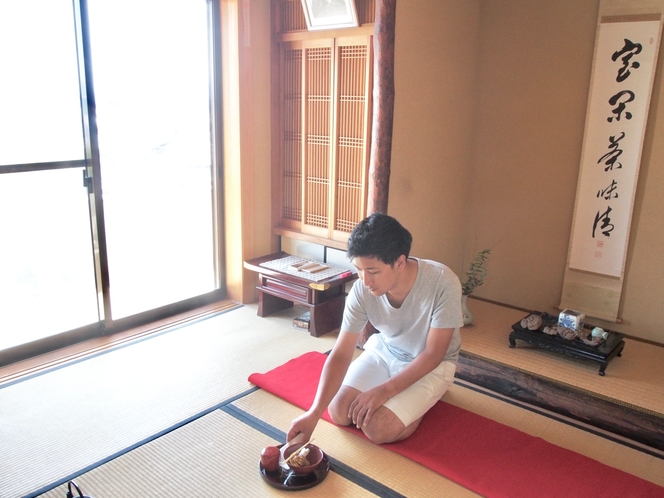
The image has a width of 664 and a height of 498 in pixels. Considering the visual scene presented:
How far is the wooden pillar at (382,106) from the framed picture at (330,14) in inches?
9.7

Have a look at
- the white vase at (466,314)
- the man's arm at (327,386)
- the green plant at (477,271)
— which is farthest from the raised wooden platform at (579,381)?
the man's arm at (327,386)

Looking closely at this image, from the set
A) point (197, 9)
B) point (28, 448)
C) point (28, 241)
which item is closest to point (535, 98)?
point (197, 9)

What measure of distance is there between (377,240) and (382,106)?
1.30 meters

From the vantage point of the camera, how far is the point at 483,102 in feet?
12.8

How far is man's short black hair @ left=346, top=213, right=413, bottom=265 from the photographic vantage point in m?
2.12

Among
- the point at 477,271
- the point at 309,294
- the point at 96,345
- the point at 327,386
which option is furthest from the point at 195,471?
the point at 477,271

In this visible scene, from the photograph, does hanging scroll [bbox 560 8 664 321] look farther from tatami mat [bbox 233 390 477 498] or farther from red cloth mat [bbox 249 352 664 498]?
tatami mat [bbox 233 390 477 498]

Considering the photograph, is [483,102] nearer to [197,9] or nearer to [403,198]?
[403,198]

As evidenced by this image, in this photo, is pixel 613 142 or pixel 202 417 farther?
pixel 613 142

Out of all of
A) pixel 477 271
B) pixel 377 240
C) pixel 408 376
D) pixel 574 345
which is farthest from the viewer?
pixel 477 271

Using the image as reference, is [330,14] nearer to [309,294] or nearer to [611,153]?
[309,294]

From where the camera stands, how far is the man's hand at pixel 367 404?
2.26 m

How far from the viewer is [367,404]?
89.2 inches

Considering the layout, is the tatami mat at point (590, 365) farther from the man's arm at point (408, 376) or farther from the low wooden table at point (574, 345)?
the man's arm at point (408, 376)
